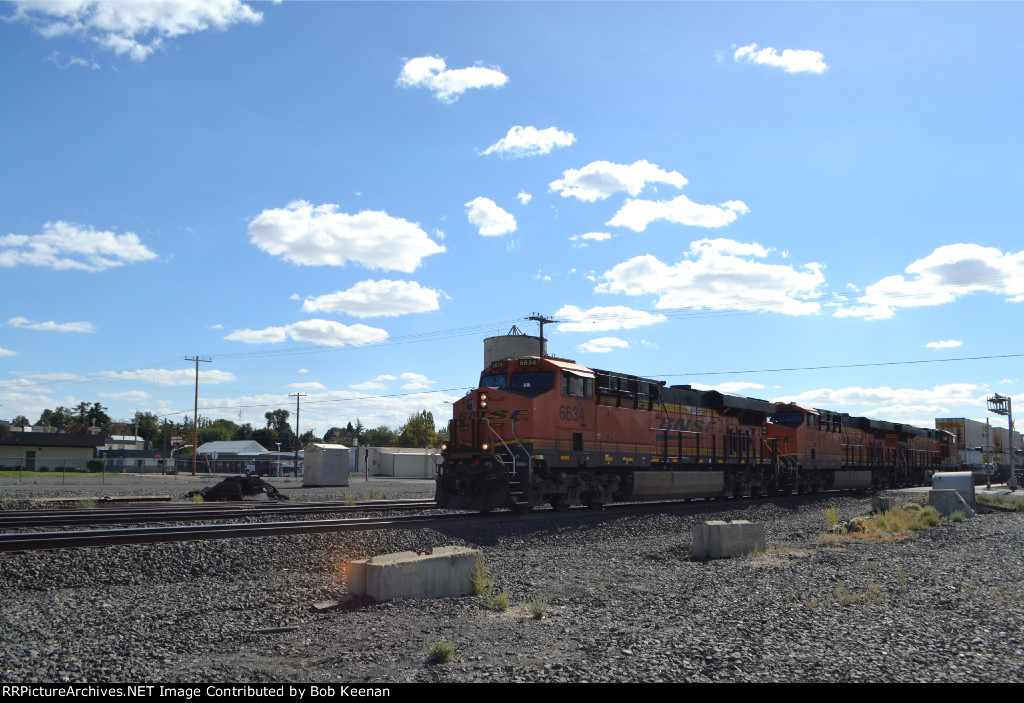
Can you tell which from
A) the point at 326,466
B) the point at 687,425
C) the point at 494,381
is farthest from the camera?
the point at 326,466

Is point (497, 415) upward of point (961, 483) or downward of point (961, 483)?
upward

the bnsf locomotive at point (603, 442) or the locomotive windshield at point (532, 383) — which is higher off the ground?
the locomotive windshield at point (532, 383)

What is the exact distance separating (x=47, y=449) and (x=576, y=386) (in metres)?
83.3

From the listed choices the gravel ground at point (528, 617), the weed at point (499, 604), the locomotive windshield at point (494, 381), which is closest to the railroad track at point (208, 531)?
the gravel ground at point (528, 617)

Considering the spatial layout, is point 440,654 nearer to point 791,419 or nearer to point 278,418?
point 791,419

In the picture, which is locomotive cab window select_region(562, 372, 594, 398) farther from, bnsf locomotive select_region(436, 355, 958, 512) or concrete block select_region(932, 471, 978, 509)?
concrete block select_region(932, 471, 978, 509)

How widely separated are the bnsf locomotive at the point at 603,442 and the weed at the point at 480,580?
23.5ft

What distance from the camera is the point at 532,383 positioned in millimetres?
18500

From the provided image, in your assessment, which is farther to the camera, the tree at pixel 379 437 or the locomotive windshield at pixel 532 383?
the tree at pixel 379 437

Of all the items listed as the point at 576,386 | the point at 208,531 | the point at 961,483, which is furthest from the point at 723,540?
the point at 961,483

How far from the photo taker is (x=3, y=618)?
25.3ft

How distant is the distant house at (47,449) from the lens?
74.5 meters

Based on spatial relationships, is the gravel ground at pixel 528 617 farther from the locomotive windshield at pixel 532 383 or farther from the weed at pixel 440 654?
the locomotive windshield at pixel 532 383
